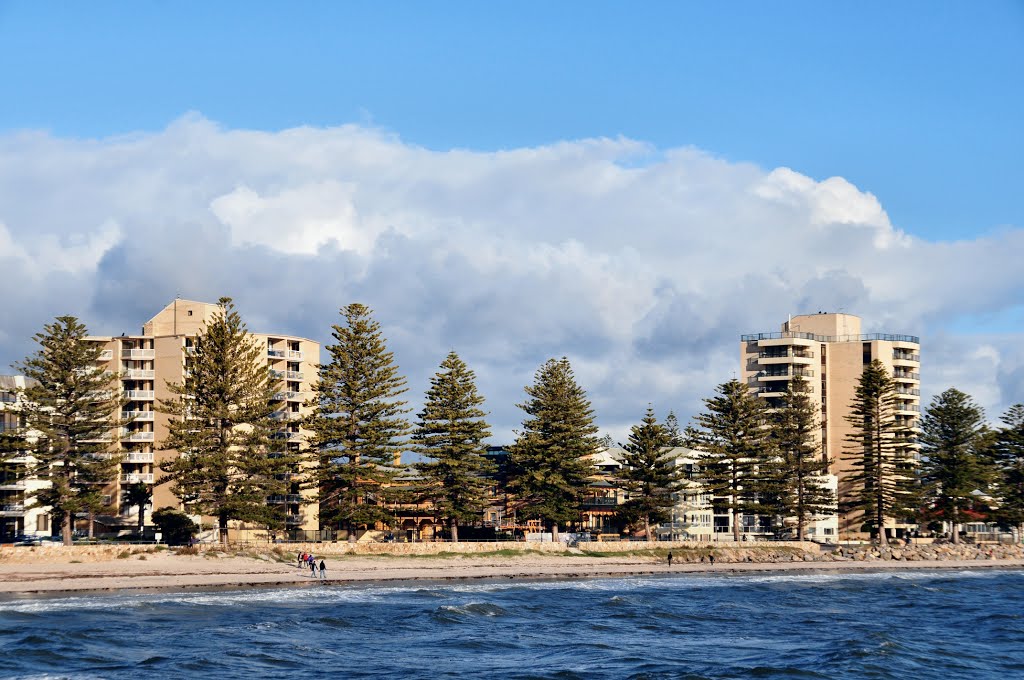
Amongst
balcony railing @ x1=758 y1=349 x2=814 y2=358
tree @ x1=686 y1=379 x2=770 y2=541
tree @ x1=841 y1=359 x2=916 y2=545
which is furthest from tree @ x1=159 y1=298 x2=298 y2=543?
balcony railing @ x1=758 y1=349 x2=814 y2=358

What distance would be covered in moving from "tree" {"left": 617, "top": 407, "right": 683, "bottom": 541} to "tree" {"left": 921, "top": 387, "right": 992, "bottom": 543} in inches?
1360

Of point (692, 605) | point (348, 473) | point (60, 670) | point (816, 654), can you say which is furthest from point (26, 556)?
point (816, 654)

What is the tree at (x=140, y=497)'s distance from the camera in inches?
4505

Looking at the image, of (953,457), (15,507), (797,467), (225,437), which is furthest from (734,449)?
(15,507)

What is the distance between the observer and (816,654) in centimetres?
5509

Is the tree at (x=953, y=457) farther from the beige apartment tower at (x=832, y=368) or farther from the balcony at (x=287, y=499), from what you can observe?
the balcony at (x=287, y=499)

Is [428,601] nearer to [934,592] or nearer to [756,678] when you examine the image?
[756,678]

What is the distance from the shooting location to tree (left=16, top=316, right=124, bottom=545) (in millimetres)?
92688

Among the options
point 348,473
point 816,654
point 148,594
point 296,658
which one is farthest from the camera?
point 348,473

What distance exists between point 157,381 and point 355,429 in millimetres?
29238

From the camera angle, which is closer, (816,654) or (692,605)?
(816,654)

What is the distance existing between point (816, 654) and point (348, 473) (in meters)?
53.3

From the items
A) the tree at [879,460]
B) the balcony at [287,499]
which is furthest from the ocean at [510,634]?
the tree at [879,460]

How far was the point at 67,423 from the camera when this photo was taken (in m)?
94.4
